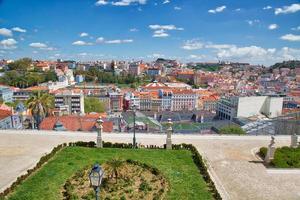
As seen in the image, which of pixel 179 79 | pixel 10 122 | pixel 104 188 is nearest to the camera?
pixel 104 188

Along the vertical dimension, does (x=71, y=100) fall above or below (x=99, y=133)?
below

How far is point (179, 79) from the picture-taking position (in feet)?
492

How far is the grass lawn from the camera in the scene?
9629mm

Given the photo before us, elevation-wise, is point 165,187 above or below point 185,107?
above

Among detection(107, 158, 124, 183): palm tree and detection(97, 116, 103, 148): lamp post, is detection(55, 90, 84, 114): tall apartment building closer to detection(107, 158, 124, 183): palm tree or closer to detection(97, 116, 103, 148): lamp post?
detection(97, 116, 103, 148): lamp post

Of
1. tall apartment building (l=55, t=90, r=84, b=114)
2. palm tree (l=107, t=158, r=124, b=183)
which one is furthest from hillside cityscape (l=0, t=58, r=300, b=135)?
palm tree (l=107, t=158, r=124, b=183)

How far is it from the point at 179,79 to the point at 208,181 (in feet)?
462

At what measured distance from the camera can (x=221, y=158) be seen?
44.8ft

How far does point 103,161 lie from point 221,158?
5661mm

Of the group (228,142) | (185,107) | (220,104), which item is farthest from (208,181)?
(185,107)

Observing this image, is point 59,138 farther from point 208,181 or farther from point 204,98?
point 204,98

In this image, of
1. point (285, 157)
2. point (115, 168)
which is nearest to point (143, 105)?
point (285, 157)

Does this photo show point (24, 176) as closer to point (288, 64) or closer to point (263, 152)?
point (263, 152)

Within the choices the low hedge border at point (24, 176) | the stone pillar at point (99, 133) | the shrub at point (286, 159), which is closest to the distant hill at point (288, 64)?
the shrub at point (286, 159)
